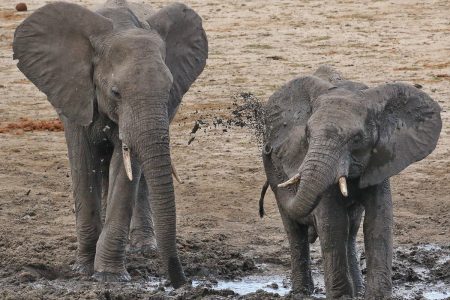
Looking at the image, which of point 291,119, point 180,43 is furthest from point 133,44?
point 291,119

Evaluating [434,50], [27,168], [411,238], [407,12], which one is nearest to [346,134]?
[411,238]

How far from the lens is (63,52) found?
9.20 metres

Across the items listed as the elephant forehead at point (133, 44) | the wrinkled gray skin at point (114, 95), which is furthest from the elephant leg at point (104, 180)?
the elephant forehead at point (133, 44)

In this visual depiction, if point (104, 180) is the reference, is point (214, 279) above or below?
below

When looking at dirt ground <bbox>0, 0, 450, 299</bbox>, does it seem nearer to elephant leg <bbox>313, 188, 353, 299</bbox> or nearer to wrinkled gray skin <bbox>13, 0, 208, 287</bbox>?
wrinkled gray skin <bbox>13, 0, 208, 287</bbox>

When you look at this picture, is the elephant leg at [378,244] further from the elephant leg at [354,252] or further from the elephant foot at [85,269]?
the elephant foot at [85,269]

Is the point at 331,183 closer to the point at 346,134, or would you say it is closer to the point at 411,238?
the point at 346,134

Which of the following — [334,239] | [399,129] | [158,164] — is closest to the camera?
[334,239]

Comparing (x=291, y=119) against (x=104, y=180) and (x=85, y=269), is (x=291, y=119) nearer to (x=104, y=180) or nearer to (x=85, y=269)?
(x=104, y=180)

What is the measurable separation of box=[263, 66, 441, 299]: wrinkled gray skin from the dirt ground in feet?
1.94

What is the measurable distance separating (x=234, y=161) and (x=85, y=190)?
122 inches

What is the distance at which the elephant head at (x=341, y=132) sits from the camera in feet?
25.8

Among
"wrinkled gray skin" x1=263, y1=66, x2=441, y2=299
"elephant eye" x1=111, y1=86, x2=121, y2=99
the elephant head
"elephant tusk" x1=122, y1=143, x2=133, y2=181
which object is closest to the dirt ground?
"wrinkled gray skin" x1=263, y1=66, x2=441, y2=299

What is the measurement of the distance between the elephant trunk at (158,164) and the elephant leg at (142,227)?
1566 millimetres
